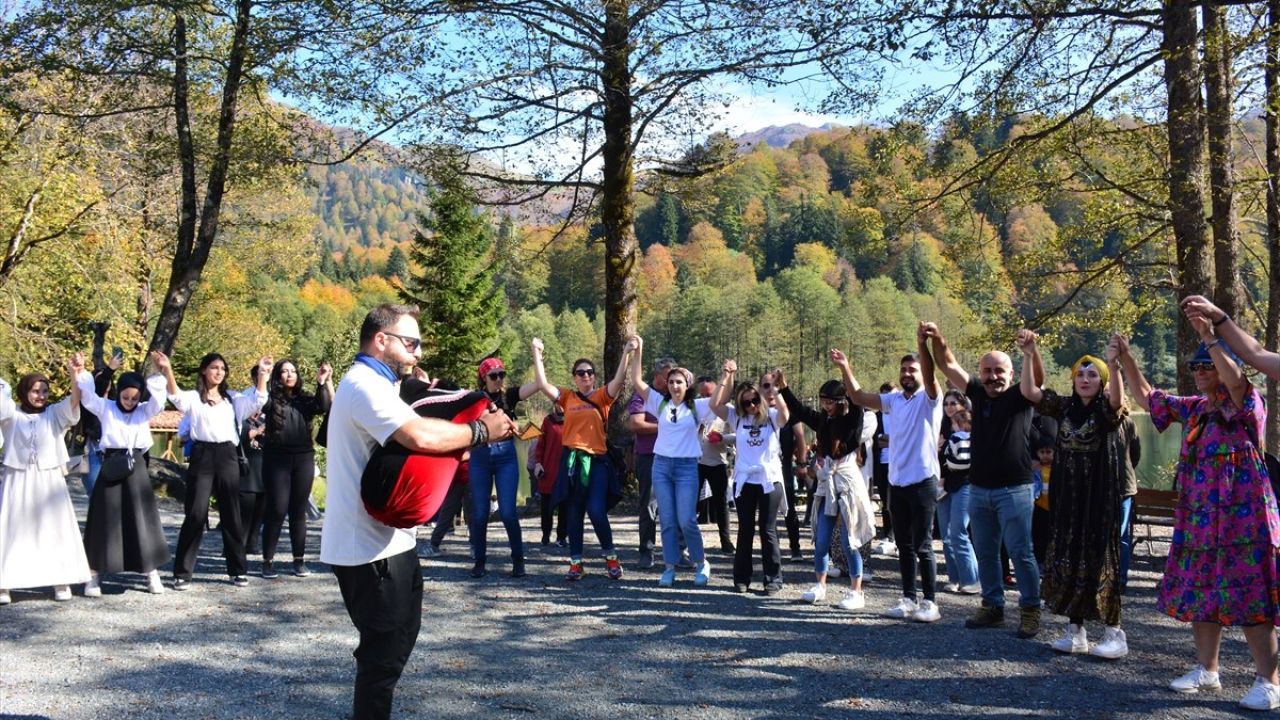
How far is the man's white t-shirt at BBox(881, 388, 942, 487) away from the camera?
8141 mm

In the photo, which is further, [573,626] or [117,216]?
[117,216]

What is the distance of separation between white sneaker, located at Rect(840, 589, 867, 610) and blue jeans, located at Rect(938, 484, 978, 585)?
114 centimetres

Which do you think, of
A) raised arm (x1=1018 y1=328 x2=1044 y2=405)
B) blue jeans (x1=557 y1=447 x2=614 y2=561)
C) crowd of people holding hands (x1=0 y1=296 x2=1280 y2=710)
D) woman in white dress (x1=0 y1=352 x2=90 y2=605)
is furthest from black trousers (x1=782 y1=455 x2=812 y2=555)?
woman in white dress (x1=0 y1=352 x2=90 y2=605)

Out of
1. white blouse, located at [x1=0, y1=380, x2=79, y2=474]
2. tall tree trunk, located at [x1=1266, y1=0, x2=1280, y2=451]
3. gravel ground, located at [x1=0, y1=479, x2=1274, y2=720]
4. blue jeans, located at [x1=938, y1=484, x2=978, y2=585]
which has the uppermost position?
tall tree trunk, located at [x1=1266, y1=0, x2=1280, y2=451]

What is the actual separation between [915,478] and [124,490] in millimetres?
6694

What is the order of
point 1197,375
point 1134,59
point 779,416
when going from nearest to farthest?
point 1197,375
point 779,416
point 1134,59

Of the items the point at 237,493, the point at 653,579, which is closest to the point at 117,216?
the point at 237,493

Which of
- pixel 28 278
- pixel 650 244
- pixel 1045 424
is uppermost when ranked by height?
pixel 650 244

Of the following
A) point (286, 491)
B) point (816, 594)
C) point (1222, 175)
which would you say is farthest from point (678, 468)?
point (1222, 175)

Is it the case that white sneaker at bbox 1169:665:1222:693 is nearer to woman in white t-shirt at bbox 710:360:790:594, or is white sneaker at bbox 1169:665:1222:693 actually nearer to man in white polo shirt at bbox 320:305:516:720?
woman in white t-shirt at bbox 710:360:790:594

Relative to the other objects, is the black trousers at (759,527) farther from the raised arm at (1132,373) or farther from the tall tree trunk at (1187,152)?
the tall tree trunk at (1187,152)

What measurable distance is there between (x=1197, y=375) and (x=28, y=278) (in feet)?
85.3

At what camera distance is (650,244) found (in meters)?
138

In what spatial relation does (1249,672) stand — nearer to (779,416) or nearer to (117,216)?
(779,416)
